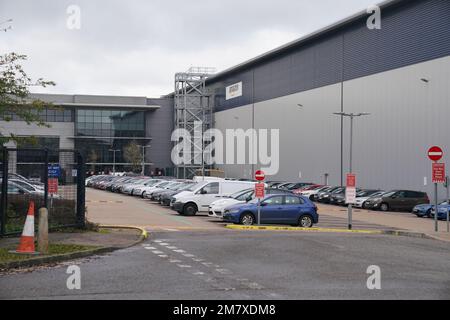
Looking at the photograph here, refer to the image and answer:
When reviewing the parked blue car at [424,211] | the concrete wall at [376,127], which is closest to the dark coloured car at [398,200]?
the concrete wall at [376,127]

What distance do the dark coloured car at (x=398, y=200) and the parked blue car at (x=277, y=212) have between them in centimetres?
2129

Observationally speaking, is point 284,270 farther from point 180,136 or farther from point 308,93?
point 180,136

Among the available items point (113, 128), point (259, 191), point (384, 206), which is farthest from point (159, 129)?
point (259, 191)

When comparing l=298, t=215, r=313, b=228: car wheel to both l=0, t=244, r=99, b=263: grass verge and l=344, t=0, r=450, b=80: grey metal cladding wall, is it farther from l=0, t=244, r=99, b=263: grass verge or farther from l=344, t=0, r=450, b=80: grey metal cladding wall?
l=344, t=0, r=450, b=80: grey metal cladding wall

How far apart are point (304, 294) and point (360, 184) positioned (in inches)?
1954

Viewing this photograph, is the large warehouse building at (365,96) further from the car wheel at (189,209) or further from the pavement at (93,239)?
the pavement at (93,239)

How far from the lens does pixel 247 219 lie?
25125 millimetres

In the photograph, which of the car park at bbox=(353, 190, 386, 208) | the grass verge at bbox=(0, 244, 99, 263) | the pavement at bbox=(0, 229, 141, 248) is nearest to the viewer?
the grass verge at bbox=(0, 244, 99, 263)

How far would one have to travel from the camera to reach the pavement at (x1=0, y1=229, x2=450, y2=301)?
9.48 metres

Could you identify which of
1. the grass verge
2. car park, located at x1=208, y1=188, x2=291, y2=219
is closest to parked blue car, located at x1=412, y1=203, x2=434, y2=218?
car park, located at x1=208, y1=188, x2=291, y2=219

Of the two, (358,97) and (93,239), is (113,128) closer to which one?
(358,97)

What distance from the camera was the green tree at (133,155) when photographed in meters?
104

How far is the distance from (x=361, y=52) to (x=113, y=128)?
5986cm

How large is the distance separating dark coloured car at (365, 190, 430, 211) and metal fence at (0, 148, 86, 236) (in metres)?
31.3
